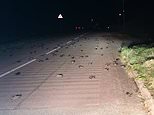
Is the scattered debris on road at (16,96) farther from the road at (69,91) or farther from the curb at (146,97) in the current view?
the curb at (146,97)

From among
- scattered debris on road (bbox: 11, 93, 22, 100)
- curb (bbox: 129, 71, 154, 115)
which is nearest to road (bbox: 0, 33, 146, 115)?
scattered debris on road (bbox: 11, 93, 22, 100)

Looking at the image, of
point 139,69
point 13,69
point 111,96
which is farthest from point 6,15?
point 111,96

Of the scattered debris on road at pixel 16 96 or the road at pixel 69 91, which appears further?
the scattered debris on road at pixel 16 96

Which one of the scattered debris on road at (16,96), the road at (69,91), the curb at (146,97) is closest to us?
the curb at (146,97)

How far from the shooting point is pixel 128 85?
1220cm

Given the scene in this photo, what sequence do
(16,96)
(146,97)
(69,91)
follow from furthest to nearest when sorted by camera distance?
(69,91) < (16,96) < (146,97)

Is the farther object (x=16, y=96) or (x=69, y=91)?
(x=69, y=91)

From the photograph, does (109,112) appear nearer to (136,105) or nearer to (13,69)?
(136,105)

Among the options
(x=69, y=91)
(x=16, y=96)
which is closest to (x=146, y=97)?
(x=69, y=91)

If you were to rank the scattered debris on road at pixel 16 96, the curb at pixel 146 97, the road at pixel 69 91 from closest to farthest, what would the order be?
the curb at pixel 146 97 → the road at pixel 69 91 → the scattered debris on road at pixel 16 96

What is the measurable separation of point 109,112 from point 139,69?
6275mm

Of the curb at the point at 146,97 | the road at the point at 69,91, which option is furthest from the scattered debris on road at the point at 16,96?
the curb at the point at 146,97

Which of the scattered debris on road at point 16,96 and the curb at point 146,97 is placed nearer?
the curb at point 146,97

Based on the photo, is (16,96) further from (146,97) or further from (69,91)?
(146,97)
